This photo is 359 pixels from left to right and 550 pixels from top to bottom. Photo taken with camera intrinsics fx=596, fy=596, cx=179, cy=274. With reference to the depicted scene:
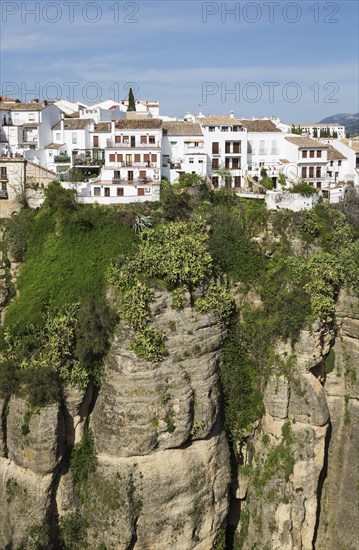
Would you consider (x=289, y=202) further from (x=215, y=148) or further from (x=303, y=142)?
(x=303, y=142)

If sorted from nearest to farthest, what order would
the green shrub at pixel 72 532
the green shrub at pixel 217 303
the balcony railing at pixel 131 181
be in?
the green shrub at pixel 72 532 → the green shrub at pixel 217 303 → the balcony railing at pixel 131 181

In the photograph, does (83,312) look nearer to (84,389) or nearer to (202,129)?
(84,389)

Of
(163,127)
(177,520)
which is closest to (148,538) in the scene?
(177,520)

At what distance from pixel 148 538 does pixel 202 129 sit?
21.9 metres

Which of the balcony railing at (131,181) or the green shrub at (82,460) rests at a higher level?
the balcony railing at (131,181)

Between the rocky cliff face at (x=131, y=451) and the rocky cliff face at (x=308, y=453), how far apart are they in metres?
2.84

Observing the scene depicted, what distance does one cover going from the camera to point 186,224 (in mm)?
26844

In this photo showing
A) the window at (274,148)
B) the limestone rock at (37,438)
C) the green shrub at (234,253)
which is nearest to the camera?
the limestone rock at (37,438)

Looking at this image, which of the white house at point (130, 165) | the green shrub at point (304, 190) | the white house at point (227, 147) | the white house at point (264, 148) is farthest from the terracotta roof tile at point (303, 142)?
the white house at point (130, 165)

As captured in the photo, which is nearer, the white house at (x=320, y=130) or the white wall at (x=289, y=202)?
the white wall at (x=289, y=202)

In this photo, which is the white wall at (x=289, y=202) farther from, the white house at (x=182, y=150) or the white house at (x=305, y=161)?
the white house at (x=305, y=161)

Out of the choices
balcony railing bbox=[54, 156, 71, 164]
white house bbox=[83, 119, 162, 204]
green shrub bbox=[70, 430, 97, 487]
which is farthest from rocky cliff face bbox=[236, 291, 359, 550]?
balcony railing bbox=[54, 156, 71, 164]

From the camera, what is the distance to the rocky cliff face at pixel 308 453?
2544 cm

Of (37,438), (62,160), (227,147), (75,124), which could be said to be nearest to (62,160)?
(62,160)
